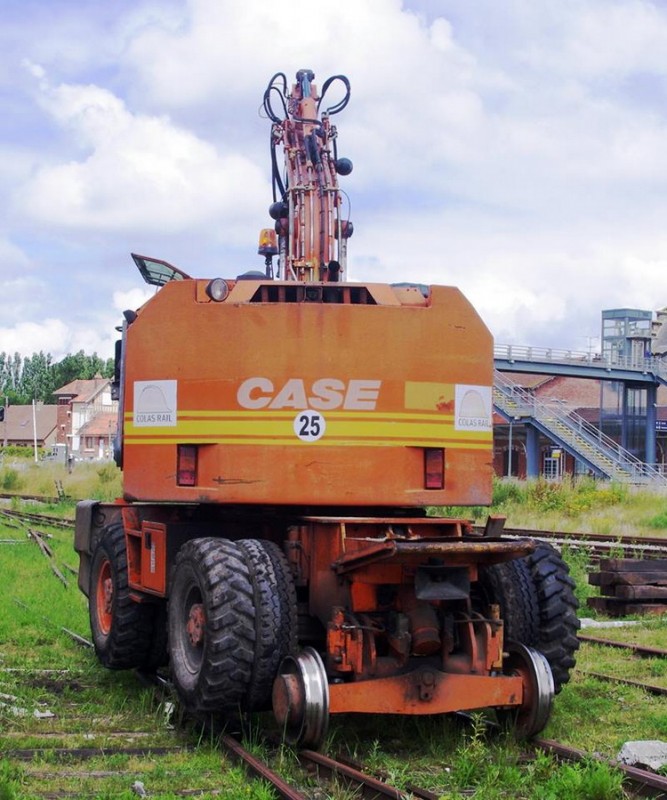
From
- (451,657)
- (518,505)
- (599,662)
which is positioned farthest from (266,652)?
(518,505)

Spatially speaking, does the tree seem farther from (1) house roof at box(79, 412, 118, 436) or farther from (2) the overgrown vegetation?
(2) the overgrown vegetation

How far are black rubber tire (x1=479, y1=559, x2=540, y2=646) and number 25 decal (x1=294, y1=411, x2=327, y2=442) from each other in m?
1.53

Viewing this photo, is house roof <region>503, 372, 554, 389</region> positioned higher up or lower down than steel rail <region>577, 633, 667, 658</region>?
higher up

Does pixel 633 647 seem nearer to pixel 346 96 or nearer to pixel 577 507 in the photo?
pixel 346 96

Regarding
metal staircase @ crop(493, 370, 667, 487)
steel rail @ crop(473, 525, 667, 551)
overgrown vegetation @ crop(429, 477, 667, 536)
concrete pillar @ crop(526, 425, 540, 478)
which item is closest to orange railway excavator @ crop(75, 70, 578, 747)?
steel rail @ crop(473, 525, 667, 551)

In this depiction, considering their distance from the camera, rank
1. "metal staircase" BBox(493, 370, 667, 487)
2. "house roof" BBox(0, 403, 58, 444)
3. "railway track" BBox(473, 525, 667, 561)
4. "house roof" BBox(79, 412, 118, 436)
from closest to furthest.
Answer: "railway track" BBox(473, 525, 667, 561) < "metal staircase" BBox(493, 370, 667, 487) < "house roof" BBox(79, 412, 118, 436) < "house roof" BBox(0, 403, 58, 444)

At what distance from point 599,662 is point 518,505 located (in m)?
22.1

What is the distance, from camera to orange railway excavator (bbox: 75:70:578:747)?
7.07 metres

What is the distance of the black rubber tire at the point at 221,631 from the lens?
7.12 metres

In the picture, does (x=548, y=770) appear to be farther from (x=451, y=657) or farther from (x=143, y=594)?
(x=143, y=594)

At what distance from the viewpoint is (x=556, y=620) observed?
793cm

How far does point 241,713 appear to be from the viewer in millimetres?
7348

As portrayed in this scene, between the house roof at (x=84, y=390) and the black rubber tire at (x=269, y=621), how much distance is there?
10483cm

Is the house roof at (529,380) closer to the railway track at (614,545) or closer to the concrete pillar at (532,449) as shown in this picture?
the concrete pillar at (532,449)
